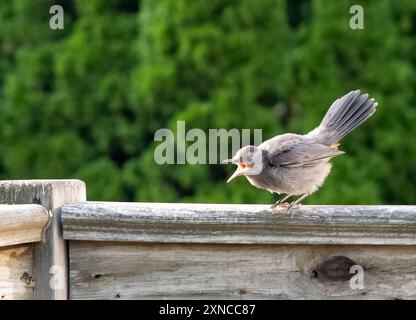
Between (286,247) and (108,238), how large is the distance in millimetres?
465

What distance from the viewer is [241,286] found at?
89.6 inches

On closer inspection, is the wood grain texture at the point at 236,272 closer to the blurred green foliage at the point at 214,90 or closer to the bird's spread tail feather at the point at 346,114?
the bird's spread tail feather at the point at 346,114

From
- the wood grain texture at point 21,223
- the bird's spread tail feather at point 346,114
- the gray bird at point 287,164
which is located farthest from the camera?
the bird's spread tail feather at point 346,114

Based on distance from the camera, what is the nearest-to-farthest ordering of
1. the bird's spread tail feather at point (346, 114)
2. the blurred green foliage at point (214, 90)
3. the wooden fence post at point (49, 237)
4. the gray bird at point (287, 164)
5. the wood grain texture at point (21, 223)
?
the wood grain texture at point (21, 223) < the wooden fence post at point (49, 237) < the gray bird at point (287, 164) < the bird's spread tail feather at point (346, 114) < the blurred green foliage at point (214, 90)

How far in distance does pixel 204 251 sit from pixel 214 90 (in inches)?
270

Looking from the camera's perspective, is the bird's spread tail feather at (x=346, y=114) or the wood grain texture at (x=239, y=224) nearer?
the wood grain texture at (x=239, y=224)

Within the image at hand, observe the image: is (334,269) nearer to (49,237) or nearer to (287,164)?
(49,237)

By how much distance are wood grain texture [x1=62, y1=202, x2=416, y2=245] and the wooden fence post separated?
4 centimetres

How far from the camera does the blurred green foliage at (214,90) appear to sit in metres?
8.88

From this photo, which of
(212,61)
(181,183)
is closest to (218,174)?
(181,183)

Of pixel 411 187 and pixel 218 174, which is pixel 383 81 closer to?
pixel 411 187

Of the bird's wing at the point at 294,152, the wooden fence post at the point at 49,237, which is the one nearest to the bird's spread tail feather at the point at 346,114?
the bird's wing at the point at 294,152

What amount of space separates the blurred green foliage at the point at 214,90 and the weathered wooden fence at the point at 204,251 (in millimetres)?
6257

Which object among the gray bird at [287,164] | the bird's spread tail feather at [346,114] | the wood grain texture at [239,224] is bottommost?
the wood grain texture at [239,224]
